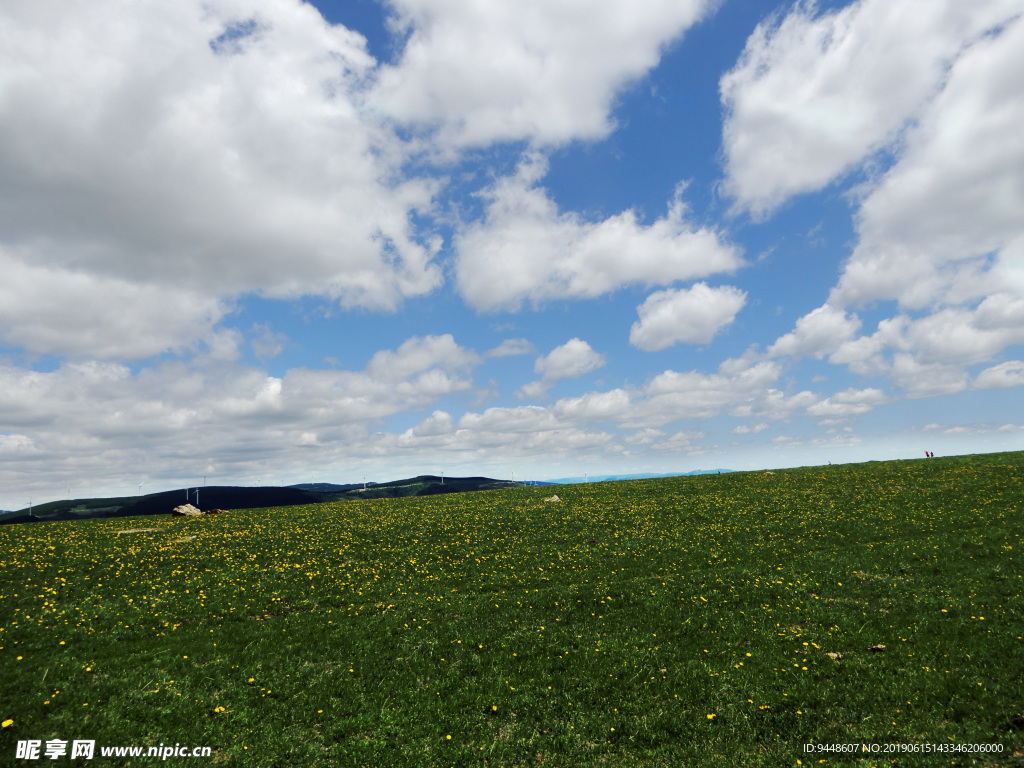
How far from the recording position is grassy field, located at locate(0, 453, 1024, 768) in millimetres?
13211

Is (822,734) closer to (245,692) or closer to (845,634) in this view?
(845,634)

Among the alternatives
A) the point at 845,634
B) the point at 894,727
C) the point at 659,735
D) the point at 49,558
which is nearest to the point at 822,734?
the point at 894,727

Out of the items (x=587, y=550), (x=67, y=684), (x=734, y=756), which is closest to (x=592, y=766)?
(x=734, y=756)

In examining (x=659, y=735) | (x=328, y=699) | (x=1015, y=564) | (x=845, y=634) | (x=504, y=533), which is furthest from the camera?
(x=504, y=533)

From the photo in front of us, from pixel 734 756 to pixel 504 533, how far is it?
1219 inches

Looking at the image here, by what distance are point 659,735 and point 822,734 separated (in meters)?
4.40

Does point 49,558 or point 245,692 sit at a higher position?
point 49,558

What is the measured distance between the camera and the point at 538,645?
19.6 metres

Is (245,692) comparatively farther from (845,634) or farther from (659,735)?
(845,634)

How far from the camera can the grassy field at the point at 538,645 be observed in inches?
520

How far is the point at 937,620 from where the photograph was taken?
1989cm

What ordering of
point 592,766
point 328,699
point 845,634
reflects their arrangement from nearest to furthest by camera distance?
1. point 592,766
2. point 328,699
3. point 845,634

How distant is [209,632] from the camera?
21172 millimetres

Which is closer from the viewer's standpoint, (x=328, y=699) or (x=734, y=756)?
(x=734, y=756)
